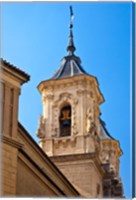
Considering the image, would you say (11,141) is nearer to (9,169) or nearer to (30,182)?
(9,169)

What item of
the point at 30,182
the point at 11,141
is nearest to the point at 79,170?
the point at 30,182

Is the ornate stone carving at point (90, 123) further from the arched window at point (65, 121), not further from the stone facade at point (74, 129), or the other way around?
the arched window at point (65, 121)

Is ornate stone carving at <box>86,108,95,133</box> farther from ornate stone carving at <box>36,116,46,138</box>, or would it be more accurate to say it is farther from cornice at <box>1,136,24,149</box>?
cornice at <box>1,136,24,149</box>

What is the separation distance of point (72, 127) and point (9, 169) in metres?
7.12

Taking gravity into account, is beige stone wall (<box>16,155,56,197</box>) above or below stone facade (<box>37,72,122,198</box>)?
below

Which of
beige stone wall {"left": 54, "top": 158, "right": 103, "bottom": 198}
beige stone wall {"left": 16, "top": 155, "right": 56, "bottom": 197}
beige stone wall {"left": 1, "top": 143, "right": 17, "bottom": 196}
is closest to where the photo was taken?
beige stone wall {"left": 1, "top": 143, "right": 17, "bottom": 196}

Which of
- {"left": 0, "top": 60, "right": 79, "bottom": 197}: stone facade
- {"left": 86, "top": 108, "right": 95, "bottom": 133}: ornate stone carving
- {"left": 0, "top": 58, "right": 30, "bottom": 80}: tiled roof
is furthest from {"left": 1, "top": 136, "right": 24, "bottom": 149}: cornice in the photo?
{"left": 86, "top": 108, "right": 95, "bottom": 133}: ornate stone carving

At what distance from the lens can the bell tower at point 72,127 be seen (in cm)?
1236

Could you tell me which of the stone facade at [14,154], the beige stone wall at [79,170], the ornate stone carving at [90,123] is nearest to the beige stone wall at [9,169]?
the stone facade at [14,154]

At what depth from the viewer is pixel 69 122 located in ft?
42.3

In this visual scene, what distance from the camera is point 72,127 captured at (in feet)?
41.7

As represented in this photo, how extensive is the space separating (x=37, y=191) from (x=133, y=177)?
915 millimetres

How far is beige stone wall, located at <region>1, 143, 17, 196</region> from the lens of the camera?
537 centimetres

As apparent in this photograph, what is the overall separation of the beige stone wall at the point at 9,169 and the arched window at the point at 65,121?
275 inches
